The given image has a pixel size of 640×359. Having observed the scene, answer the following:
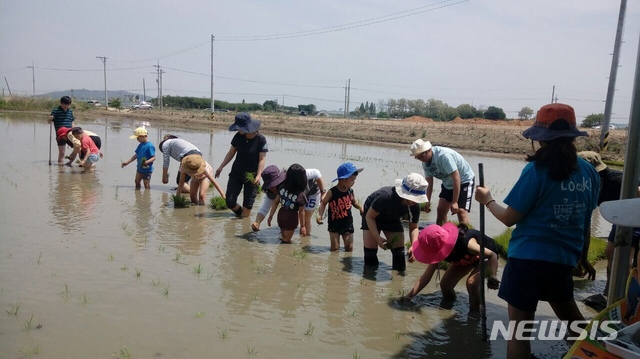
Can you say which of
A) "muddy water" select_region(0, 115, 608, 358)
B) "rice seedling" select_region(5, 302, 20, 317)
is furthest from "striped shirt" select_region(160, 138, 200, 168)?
"rice seedling" select_region(5, 302, 20, 317)

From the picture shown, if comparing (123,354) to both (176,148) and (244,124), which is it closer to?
(244,124)

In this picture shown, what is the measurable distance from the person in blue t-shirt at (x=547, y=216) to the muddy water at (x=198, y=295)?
38.0 inches

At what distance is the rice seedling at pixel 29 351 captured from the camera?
3.50 m

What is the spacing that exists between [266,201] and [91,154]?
6.52 metres

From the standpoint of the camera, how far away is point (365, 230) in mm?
5984

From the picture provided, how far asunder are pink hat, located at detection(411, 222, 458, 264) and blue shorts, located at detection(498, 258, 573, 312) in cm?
133

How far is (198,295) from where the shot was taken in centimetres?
478

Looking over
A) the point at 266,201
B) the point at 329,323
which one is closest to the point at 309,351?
the point at 329,323

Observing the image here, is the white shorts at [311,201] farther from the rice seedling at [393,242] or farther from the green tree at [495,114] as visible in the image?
the green tree at [495,114]

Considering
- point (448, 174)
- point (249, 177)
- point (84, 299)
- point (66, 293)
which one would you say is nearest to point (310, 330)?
point (84, 299)

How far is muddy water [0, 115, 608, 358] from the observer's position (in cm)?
386

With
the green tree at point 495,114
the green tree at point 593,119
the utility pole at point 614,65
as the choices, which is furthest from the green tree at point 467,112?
the utility pole at point 614,65

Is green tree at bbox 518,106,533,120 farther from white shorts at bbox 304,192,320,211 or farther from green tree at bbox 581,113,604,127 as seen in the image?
white shorts at bbox 304,192,320,211

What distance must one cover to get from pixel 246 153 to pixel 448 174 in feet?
10.5
